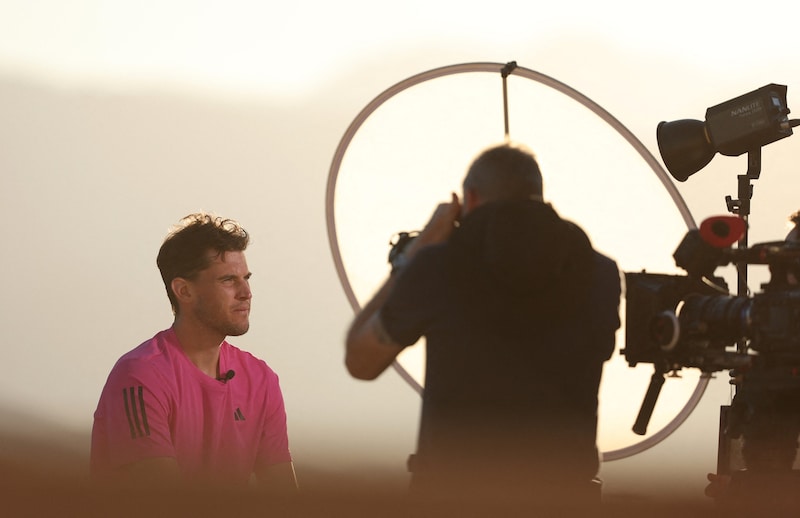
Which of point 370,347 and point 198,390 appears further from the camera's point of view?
point 198,390

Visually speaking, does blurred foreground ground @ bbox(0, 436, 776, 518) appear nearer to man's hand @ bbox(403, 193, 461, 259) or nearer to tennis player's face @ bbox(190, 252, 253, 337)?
man's hand @ bbox(403, 193, 461, 259)

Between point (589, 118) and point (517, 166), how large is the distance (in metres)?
0.66

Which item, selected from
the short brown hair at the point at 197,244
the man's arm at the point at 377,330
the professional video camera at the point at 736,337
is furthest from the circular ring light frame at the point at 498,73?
the man's arm at the point at 377,330

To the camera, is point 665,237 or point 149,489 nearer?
point 149,489

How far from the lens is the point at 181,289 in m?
2.13

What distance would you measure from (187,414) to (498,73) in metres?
0.94

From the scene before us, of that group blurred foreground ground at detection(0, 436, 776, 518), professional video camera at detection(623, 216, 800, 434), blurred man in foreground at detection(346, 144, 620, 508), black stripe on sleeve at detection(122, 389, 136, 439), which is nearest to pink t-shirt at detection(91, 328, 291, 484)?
black stripe on sleeve at detection(122, 389, 136, 439)

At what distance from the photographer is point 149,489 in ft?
1.29

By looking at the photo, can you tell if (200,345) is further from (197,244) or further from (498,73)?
(498,73)

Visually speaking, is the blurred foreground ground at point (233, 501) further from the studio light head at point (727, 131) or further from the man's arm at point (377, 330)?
the studio light head at point (727, 131)

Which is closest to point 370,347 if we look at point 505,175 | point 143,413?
point 505,175

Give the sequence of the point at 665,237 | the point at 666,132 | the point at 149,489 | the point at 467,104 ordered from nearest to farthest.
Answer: the point at 149,489, the point at 467,104, the point at 665,237, the point at 666,132

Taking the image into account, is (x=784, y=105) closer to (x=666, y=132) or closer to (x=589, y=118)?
(x=666, y=132)

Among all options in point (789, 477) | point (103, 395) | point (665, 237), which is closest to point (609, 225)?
point (665, 237)
